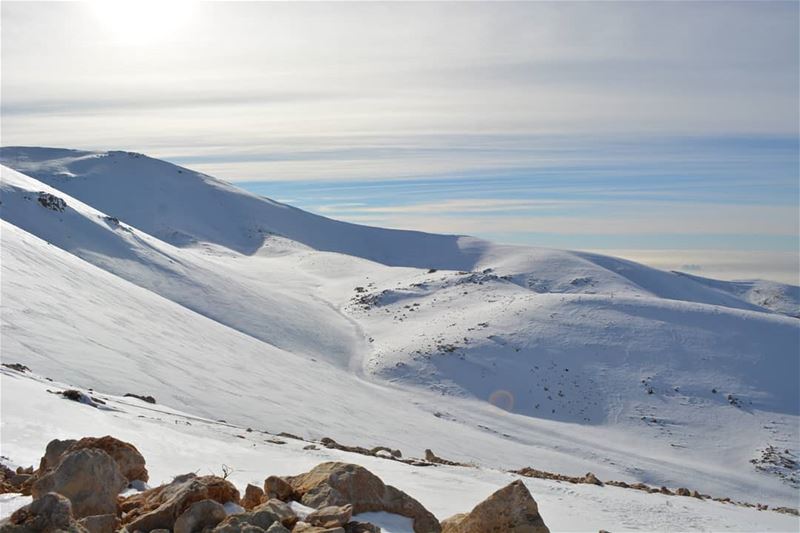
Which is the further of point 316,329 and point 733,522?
point 316,329

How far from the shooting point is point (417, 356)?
40469mm

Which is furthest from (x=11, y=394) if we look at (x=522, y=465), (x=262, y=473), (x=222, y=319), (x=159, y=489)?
(x=222, y=319)

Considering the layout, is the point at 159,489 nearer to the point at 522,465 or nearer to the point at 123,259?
the point at 522,465

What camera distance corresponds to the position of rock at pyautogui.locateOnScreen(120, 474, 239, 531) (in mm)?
6391

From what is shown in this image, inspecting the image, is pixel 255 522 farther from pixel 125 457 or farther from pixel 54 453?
pixel 54 453

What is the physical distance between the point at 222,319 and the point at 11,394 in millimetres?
29254

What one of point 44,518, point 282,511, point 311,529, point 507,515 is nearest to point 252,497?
point 282,511

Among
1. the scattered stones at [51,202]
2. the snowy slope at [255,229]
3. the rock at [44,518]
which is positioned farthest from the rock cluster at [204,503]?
→ the snowy slope at [255,229]

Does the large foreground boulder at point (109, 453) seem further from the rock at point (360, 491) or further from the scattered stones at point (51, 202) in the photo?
the scattered stones at point (51, 202)

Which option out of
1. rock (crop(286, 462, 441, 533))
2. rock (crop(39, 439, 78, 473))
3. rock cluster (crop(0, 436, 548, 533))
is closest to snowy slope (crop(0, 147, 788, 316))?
rock (crop(286, 462, 441, 533))

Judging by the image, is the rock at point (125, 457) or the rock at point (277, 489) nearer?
the rock at point (277, 489)

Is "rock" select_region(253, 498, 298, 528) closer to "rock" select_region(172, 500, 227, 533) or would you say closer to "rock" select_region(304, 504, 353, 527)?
"rock" select_region(304, 504, 353, 527)

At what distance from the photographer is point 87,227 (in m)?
48.7

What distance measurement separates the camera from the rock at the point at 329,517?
639 cm
